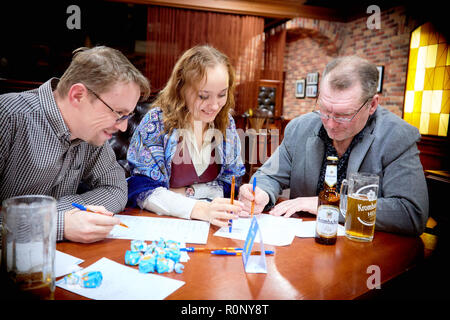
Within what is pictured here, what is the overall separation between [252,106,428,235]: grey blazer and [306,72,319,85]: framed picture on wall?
7188 mm

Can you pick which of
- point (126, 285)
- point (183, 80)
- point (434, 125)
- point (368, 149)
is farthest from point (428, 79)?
point (126, 285)

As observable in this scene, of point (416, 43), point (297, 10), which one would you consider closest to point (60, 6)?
point (297, 10)

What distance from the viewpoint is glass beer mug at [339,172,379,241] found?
112cm

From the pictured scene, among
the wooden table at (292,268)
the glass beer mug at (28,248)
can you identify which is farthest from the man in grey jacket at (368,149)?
→ the glass beer mug at (28,248)

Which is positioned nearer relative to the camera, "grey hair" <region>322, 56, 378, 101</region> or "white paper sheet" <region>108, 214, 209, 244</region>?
"white paper sheet" <region>108, 214, 209, 244</region>

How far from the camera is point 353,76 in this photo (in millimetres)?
1424

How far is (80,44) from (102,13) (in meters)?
1.06

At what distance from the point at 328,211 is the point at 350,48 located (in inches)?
300

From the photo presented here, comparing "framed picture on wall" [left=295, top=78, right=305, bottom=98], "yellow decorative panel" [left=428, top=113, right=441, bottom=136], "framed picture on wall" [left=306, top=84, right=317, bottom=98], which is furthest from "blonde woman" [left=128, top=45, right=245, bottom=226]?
"framed picture on wall" [left=295, top=78, right=305, bottom=98]

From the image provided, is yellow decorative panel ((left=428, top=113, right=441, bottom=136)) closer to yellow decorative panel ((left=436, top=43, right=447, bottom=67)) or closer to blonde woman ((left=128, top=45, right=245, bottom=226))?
yellow decorative panel ((left=436, top=43, right=447, bottom=67))

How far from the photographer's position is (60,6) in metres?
8.52

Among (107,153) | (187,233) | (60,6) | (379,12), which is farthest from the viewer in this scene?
(60,6)

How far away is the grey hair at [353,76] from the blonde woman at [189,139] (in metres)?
0.51
